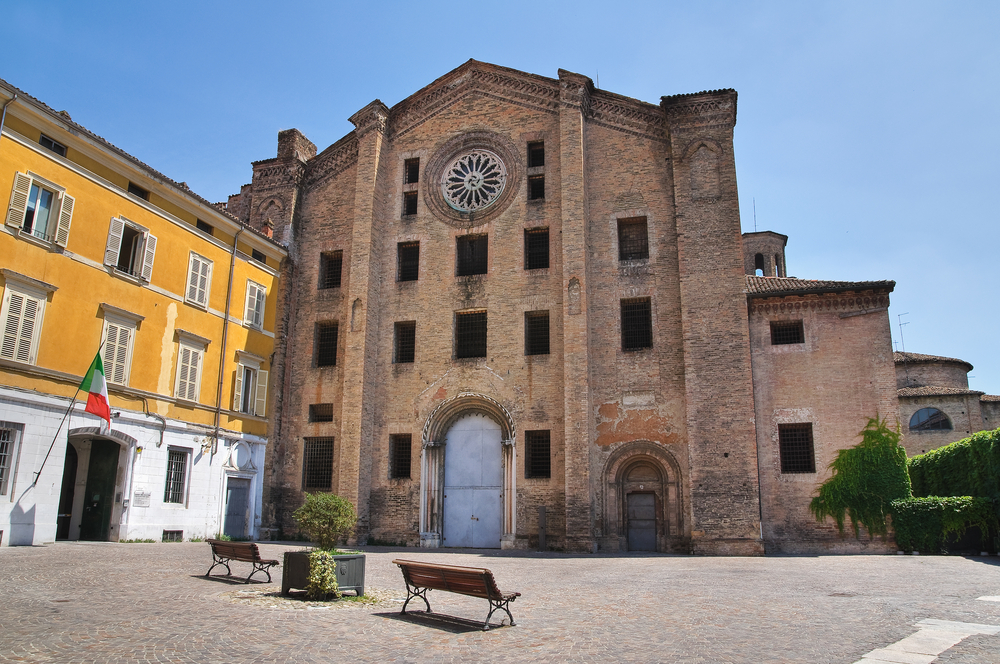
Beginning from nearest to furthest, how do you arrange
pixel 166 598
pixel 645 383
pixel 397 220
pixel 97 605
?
pixel 97 605, pixel 166 598, pixel 645 383, pixel 397 220

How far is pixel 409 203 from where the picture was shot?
26.3 metres

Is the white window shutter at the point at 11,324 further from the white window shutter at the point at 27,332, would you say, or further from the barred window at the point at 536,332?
the barred window at the point at 536,332

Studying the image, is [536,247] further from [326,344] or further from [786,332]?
[786,332]

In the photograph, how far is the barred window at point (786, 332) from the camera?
2189 cm

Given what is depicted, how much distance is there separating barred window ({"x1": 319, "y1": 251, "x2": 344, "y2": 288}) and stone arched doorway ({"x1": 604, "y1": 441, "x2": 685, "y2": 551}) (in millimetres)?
12062

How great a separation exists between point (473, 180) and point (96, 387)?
1379 centimetres

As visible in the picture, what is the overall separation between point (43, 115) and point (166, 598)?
44.3 ft

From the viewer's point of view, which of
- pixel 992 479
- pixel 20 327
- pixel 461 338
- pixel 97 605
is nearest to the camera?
pixel 97 605

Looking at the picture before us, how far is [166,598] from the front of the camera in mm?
9664

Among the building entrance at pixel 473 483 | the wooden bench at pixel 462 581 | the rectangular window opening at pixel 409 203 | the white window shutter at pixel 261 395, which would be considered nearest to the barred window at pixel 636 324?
A: the building entrance at pixel 473 483

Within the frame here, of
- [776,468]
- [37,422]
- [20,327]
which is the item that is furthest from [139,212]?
[776,468]

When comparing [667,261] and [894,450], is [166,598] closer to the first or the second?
[667,261]

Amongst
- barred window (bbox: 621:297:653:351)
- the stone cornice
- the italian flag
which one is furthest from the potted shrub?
the stone cornice

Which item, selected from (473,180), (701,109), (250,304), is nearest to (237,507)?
(250,304)
